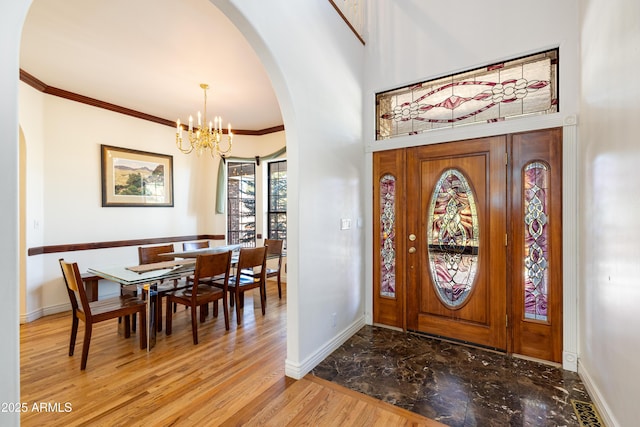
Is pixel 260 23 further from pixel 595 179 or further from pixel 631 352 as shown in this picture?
pixel 631 352

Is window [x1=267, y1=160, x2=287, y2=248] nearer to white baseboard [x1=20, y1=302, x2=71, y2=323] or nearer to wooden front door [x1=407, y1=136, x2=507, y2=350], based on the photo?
wooden front door [x1=407, y1=136, x2=507, y2=350]

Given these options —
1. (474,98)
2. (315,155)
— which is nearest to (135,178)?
(315,155)

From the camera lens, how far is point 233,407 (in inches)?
78.3

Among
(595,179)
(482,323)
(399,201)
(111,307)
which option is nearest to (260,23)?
(399,201)

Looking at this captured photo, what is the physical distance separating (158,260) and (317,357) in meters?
2.58

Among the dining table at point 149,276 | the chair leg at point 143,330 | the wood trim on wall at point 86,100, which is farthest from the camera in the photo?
the wood trim on wall at point 86,100

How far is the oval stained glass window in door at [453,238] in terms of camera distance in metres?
2.89

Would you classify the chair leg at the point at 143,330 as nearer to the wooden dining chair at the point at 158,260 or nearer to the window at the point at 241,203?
the wooden dining chair at the point at 158,260

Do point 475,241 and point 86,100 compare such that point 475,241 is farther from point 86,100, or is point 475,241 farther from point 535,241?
point 86,100

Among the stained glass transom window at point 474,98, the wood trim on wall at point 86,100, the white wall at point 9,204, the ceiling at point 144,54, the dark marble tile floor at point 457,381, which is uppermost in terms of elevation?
the ceiling at point 144,54

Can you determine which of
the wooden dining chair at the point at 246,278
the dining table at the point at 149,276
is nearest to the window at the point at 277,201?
the wooden dining chair at the point at 246,278

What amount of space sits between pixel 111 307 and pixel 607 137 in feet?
13.4

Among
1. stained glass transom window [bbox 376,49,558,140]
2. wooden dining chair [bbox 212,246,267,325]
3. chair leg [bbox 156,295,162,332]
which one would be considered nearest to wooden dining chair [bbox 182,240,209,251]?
wooden dining chair [bbox 212,246,267,325]

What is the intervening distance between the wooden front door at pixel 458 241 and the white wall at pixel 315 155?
66cm
